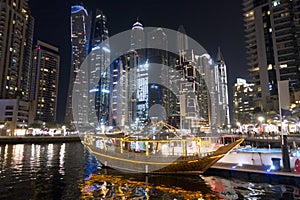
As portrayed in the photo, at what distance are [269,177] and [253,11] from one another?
275 ft

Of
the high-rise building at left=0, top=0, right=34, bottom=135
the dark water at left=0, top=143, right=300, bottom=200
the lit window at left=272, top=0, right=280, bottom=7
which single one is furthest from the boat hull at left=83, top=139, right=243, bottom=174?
the lit window at left=272, top=0, right=280, bottom=7

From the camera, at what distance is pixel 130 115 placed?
547 feet

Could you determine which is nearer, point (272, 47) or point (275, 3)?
point (272, 47)

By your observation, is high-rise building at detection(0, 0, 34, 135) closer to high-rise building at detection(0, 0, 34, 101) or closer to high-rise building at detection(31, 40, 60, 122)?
high-rise building at detection(0, 0, 34, 101)

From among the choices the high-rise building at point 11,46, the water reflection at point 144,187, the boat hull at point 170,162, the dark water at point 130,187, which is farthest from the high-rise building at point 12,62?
the water reflection at point 144,187

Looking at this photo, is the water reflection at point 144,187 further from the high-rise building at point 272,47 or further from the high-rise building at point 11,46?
the high-rise building at point 11,46

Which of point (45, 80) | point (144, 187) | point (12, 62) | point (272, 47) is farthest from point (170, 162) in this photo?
point (45, 80)

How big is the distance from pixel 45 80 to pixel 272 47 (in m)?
159

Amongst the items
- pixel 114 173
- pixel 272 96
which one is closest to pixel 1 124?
pixel 114 173

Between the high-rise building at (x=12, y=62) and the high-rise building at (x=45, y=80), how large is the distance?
65.2 metres

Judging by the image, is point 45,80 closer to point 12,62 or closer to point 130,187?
point 12,62

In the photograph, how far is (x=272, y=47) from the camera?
257ft

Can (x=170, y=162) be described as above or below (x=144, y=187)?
above

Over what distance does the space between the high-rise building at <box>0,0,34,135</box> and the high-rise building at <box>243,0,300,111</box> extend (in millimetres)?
87523
